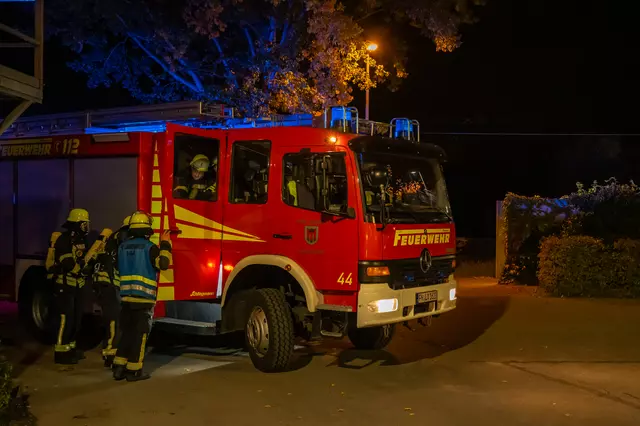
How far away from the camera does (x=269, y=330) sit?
25.1 feet

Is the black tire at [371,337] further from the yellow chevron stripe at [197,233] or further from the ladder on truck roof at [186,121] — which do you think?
the ladder on truck roof at [186,121]

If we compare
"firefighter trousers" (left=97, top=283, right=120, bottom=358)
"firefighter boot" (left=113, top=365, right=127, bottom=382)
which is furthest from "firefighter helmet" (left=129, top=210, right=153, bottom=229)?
"firefighter boot" (left=113, top=365, right=127, bottom=382)

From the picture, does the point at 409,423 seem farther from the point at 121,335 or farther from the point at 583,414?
the point at 121,335

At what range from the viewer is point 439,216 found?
829 centimetres

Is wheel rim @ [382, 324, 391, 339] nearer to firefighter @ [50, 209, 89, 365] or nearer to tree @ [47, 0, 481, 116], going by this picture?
firefighter @ [50, 209, 89, 365]

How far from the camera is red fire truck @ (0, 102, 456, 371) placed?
7426 millimetres

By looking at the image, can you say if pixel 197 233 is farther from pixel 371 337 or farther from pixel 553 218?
pixel 553 218

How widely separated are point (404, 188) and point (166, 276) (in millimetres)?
2743

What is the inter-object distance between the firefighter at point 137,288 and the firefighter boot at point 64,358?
Result: 996mm

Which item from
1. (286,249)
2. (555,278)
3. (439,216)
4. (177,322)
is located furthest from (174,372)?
Result: (555,278)

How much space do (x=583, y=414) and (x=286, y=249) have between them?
324cm

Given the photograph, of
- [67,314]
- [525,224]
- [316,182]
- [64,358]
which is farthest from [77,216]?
[525,224]

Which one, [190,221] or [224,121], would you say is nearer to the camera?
[190,221]

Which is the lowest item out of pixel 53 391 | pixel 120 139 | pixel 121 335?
pixel 53 391
